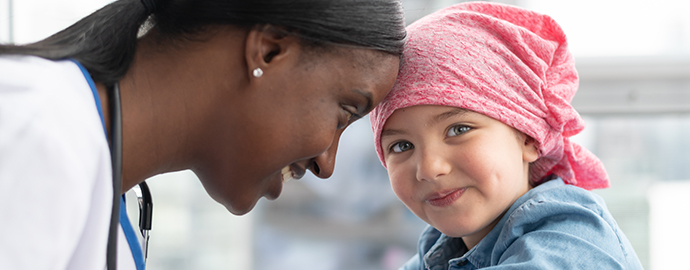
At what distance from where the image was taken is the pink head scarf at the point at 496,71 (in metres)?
1.06

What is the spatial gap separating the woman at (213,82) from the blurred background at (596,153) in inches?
27.4

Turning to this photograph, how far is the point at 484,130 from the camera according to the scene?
108 centimetres

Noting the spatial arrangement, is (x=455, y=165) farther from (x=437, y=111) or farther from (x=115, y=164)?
(x=115, y=164)

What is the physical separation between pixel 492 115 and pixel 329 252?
1171mm

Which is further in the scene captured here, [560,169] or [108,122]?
[560,169]

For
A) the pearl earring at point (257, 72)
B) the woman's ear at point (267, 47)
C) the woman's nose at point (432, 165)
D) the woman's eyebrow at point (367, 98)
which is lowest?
the woman's nose at point (432, 165)

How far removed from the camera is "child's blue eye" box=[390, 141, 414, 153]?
1142 mm

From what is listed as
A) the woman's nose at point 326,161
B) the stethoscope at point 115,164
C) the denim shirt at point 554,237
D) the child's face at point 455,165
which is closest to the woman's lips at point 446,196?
the child's face at point 455,165

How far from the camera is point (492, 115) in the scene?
3.49 feet

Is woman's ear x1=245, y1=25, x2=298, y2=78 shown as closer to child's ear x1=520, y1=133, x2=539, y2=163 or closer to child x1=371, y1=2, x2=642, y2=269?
child x1=371, y1=2, x2=642, y2=269

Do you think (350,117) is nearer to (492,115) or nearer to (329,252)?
(492,115)

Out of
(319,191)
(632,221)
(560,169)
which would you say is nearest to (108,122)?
(560,169)

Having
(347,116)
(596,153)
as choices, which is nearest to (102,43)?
(347,116)

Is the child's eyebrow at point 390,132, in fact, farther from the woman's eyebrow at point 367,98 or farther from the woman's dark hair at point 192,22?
the woman's dark hair at point 192,22
